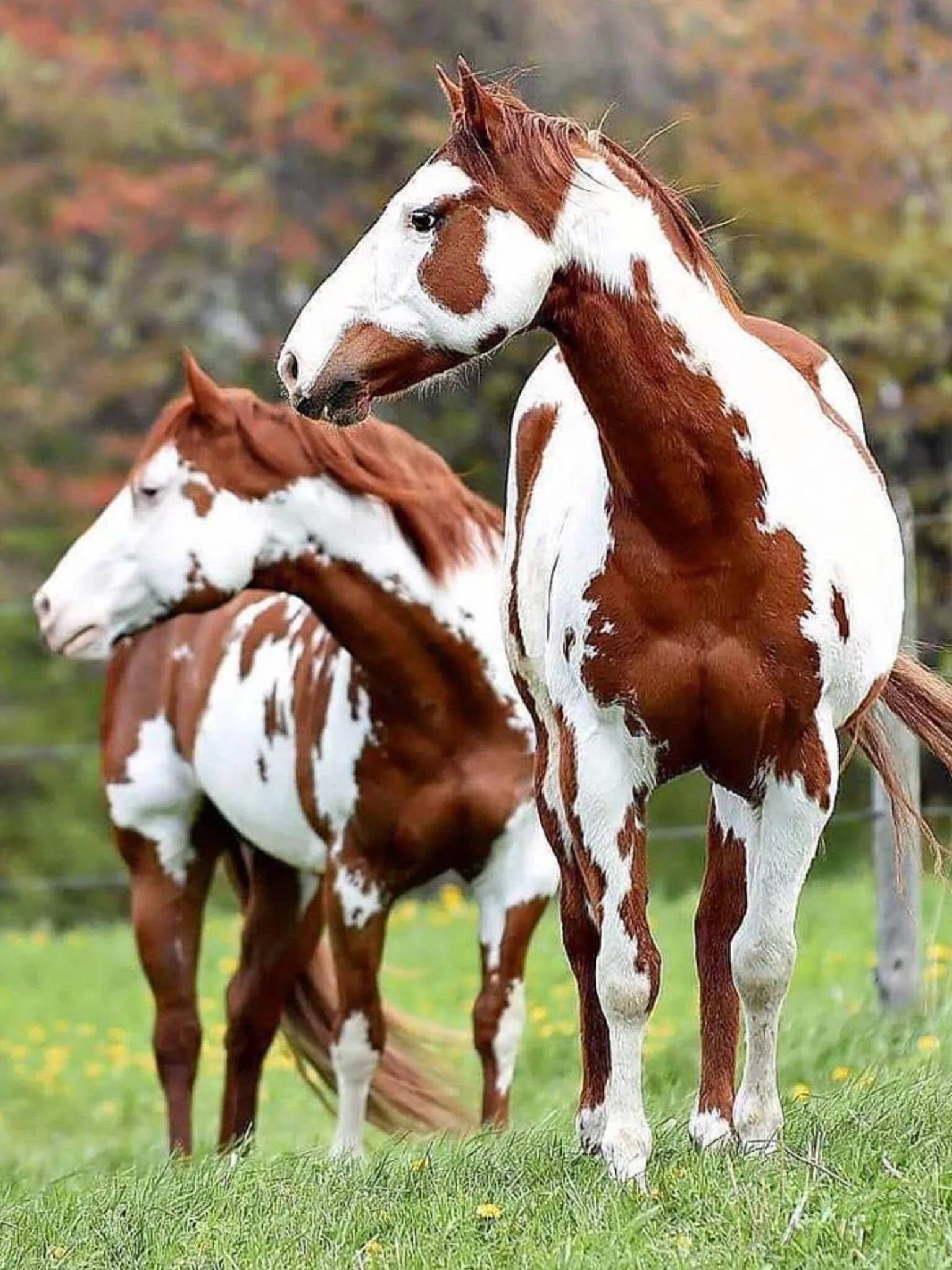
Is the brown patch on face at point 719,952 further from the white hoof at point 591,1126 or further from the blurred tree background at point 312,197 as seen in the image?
the blurred tree background at point 312,197

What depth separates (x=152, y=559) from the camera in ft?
17.8

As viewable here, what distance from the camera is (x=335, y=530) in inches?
212

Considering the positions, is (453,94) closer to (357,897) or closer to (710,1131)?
(710,1131)

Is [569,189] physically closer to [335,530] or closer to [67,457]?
[335,530]

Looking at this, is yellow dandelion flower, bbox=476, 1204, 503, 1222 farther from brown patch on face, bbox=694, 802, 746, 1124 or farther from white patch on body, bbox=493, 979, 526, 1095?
white patch on body, bbox=493, 979, 526, 1095

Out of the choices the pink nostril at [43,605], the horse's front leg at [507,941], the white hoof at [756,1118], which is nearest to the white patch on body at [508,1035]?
the horse's front leg at [507,941]

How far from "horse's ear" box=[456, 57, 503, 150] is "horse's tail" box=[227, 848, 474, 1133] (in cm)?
278

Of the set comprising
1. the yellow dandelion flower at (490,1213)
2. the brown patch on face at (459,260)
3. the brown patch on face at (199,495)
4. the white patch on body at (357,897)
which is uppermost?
the brown patch on face at (459,260)

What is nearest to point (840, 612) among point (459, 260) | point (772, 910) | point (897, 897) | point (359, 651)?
point (772, 910)

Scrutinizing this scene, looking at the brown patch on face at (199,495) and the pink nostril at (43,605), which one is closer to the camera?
the brown patch on face at (199,495)

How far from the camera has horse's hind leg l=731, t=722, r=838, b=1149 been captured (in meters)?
3.71

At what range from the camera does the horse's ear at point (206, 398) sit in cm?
541

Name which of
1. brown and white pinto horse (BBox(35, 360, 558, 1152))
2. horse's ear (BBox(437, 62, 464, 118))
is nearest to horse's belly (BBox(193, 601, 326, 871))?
brown and white pinto horse (BBox(35, 360, 558, 1152))

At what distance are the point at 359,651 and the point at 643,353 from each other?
1.87 meters
